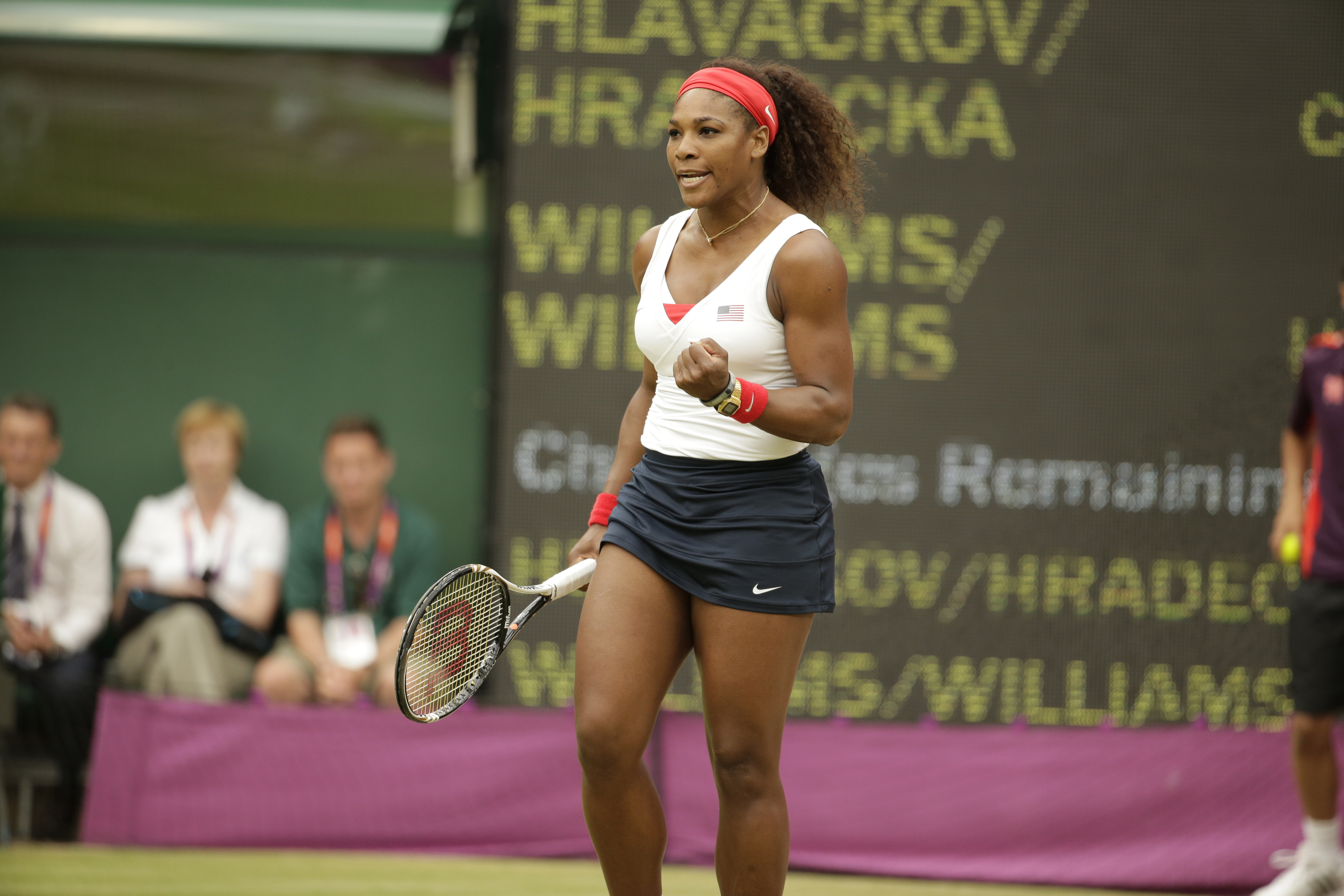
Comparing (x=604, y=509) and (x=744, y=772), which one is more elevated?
(x=604, y=509)

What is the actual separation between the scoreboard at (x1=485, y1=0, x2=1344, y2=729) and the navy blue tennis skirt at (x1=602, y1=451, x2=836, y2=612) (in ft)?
8.71

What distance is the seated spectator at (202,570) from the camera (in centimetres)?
572

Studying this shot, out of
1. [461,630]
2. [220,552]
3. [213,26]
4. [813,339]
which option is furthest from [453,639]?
[213,26]

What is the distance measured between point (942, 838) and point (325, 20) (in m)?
4.55

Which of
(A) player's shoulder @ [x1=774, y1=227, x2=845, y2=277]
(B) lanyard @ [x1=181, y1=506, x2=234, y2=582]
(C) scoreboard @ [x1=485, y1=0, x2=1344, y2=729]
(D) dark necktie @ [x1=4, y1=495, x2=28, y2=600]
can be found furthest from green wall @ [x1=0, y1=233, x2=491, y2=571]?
(A) player's shoulder @ [x1=774, y1=227, x2=845, y2=277]

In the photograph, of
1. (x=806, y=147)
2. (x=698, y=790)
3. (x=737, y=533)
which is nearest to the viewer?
(x=737, y=533)

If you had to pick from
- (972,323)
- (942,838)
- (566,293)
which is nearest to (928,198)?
(972,323)

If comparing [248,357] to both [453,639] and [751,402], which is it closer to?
[453,639]

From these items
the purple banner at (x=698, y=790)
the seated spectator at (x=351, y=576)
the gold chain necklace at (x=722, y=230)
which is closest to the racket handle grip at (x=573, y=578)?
the gold chain necklace at (x=722, y=230)

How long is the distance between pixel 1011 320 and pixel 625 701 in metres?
3.30

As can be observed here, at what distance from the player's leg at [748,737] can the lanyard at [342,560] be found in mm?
3324

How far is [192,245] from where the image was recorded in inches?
281

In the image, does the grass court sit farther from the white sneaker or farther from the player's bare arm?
the player's bare arm

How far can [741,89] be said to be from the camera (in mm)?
3076
